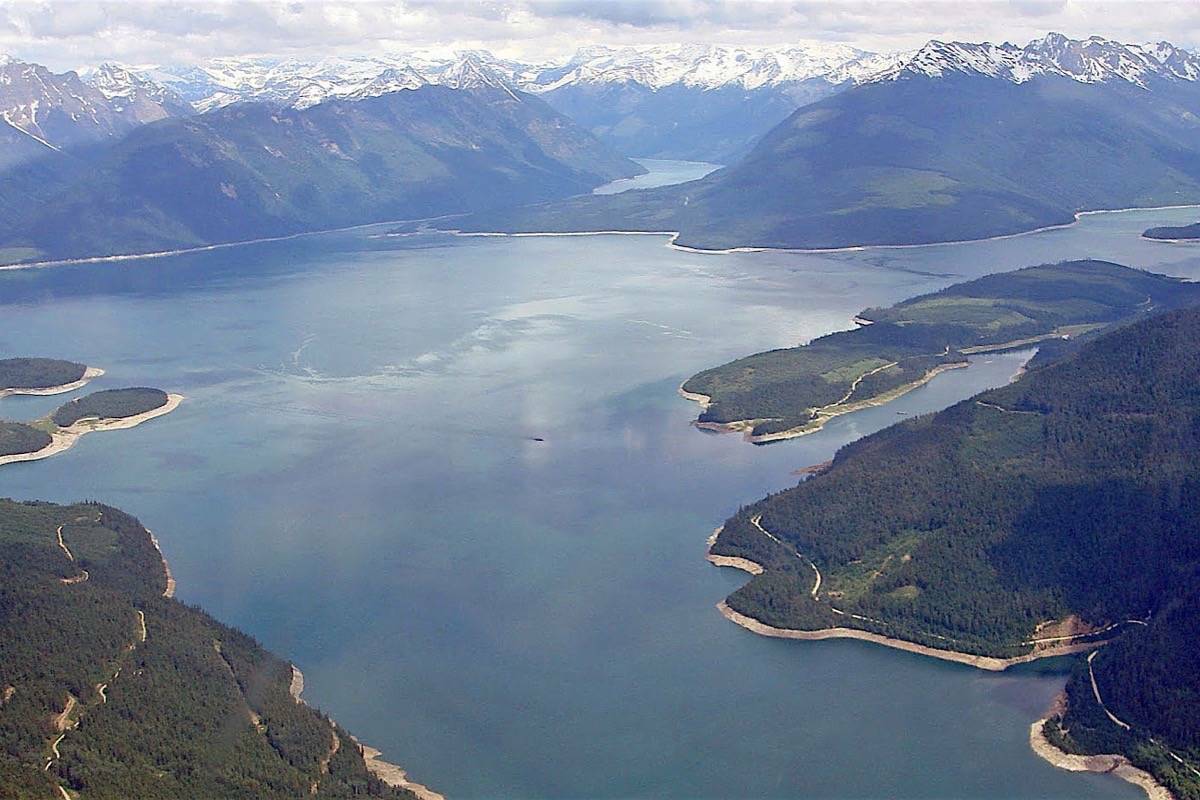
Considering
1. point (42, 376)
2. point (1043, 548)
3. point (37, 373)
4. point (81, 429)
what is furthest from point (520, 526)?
point (37, 373)

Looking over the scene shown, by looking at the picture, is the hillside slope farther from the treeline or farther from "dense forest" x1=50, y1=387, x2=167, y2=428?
the treeline

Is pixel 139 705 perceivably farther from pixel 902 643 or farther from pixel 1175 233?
pixel 1175 233

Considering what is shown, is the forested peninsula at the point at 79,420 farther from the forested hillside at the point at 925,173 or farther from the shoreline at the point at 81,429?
the forested hillside at the point at 925,173

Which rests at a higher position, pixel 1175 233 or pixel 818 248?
pixel 1175 233

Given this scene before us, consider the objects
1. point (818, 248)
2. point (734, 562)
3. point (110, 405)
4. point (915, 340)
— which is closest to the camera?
point (734, 562)

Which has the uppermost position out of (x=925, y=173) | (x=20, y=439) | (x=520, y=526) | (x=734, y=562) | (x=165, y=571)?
(x=734, y=562)

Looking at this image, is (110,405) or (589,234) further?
(589,234)
